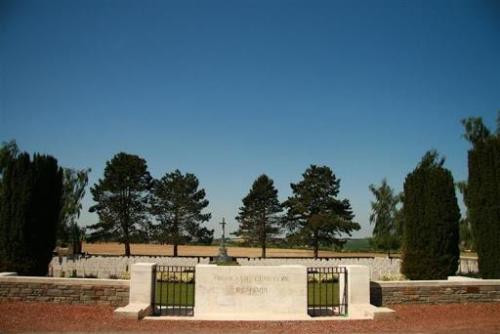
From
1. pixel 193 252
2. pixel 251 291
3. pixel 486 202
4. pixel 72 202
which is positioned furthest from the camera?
pixel 193 252

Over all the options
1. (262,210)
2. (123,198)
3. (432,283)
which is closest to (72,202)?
(123,198)

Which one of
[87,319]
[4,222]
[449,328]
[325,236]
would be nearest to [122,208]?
[325,236]

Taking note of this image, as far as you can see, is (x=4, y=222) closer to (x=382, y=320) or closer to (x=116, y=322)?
(x=116, y=322)

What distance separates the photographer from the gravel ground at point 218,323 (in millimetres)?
9070

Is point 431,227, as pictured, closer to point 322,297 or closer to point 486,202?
point 486,202

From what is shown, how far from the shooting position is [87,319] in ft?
32.1

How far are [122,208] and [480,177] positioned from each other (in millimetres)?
33945

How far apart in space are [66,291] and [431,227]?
36.8 ft

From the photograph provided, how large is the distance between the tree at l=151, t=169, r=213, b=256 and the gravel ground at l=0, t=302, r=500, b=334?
33.1 m

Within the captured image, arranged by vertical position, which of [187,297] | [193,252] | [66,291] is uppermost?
[66,291]

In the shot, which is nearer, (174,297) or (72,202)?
(174,297)

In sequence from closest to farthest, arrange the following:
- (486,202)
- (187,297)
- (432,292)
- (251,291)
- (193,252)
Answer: (251,291)
(187,297)
(432,292)
(486,202)
(193,252)

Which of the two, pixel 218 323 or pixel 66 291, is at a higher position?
pixel 66 291

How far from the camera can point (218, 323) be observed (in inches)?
386
